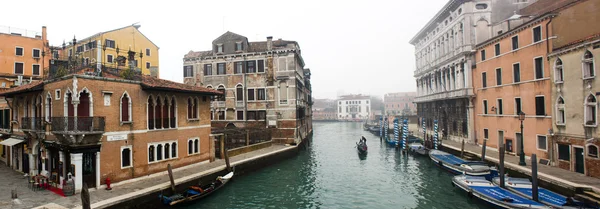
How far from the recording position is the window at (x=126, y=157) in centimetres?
1689

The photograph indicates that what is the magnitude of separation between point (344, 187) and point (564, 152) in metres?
13.2

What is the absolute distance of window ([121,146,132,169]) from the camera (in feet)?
55.4

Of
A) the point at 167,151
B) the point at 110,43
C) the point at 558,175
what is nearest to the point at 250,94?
the point at 167,151

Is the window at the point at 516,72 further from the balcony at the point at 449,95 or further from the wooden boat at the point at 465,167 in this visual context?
the wooden boat at the point at 465,167

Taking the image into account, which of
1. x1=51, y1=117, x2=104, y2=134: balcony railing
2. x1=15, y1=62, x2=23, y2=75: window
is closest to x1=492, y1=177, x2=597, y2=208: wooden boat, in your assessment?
x1=51, y1=117, x2=104, y2=134: balcony railing

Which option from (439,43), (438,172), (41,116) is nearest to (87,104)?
(41,116)

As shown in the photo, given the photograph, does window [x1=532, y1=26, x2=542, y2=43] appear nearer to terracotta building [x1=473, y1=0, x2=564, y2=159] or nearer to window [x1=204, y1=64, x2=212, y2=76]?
terracotta building [x1=473, y1=0, x2=564, y2=159]

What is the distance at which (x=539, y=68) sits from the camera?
71.5 feet

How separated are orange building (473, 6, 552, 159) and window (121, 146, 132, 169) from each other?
75.5ft

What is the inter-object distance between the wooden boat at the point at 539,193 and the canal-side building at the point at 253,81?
21.3 metres

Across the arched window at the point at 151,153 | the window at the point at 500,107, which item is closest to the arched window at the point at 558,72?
the window at the point at 500,107

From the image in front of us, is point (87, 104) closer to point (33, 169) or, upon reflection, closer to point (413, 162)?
point (33, 169)

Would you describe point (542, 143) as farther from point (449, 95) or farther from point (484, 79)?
point (449, 95)

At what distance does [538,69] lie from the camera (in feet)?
71.7
